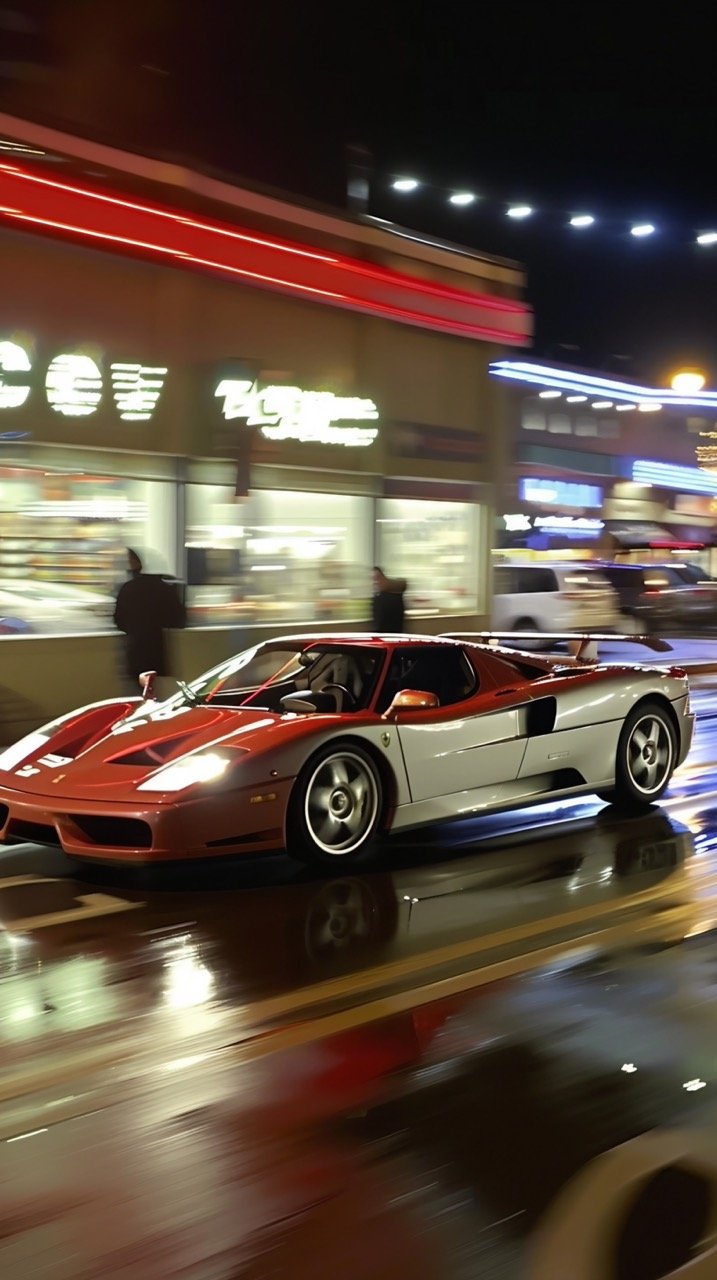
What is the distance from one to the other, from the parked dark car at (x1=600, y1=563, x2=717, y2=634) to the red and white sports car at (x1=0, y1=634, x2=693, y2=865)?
17616mm

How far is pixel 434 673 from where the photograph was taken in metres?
7.37

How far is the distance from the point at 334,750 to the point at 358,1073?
2727mm

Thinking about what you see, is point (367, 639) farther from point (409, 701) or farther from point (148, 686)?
point (148, 686)

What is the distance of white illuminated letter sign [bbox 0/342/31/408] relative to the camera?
39.4 ft

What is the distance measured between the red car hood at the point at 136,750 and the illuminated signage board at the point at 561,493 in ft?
116

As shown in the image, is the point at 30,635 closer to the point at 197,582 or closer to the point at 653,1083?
the point at 197,582

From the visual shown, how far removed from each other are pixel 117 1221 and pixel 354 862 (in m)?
3.69

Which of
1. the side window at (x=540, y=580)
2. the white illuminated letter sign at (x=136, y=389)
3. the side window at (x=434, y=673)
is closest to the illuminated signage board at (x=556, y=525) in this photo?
the side window at (x=540, y=580)

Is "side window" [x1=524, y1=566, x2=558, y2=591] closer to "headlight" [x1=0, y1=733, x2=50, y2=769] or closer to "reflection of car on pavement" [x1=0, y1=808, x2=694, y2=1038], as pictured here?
"reflection of car on pavement" [x1=0, y1=808, x2=694, y2=1038]

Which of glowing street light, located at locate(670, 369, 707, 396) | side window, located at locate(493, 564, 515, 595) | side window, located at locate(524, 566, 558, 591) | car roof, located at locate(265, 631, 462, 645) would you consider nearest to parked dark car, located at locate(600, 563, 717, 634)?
side window, located at locate(524, 566, 558, 591)

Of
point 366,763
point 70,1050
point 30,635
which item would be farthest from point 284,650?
point 30,635

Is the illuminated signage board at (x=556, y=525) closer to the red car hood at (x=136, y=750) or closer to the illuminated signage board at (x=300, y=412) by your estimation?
the illuminated signage board at (x=300, y=412)

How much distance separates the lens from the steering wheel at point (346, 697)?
6.94m

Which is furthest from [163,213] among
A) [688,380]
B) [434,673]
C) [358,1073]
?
[688,380]
